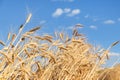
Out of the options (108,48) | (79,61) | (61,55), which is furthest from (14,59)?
(108,48)

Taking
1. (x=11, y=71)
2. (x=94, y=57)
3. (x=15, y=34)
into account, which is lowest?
(x=11, y=71)

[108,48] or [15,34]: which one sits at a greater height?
[108,48]

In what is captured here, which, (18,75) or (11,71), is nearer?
(11,71)

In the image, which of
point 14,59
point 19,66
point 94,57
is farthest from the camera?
point 94,57

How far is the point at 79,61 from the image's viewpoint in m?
5.23

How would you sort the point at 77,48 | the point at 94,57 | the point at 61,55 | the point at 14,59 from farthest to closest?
the point at 94,57, the point at 77,48, the point at 61,55, the point at 14,59

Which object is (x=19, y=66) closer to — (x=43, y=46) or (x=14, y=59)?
(x=14, y=59)

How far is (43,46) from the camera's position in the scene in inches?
176

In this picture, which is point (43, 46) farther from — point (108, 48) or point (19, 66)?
point (108, 48)

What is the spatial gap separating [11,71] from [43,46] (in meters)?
0.81

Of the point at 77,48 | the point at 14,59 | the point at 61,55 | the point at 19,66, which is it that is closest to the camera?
the point at 14,59

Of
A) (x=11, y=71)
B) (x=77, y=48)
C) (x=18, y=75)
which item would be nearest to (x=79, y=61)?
(x=77, y=48)

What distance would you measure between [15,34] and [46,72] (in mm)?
933

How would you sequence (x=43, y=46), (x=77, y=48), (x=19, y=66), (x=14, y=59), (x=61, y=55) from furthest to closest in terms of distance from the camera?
(x=77, y=48) → (x=61, y=55) → (x=43, y=46) → (x=19, y=66) → (x=14, y=59)
